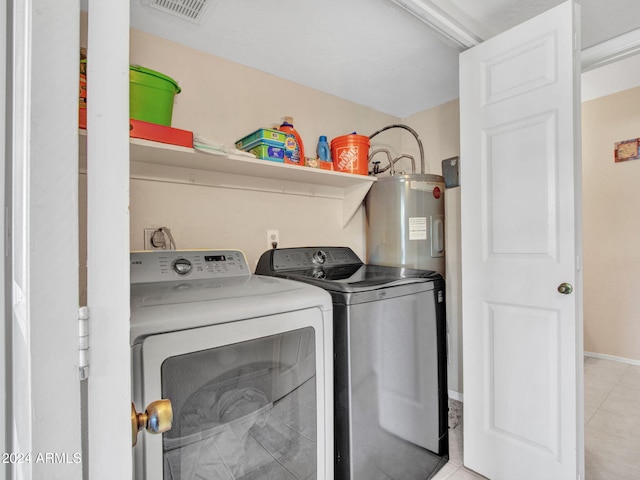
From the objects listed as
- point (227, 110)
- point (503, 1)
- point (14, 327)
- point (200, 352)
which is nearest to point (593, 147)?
point (503, 1)

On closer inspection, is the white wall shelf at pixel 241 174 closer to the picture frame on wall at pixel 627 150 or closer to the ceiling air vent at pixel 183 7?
the ceiling air vent at pixel 183 7

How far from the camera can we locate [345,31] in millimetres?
1700

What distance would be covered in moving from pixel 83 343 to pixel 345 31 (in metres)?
1.86

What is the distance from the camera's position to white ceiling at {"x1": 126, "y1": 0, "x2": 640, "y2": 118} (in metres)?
1.53

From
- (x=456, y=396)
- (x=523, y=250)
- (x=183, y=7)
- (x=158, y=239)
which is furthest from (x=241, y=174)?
(x=456, y=396)

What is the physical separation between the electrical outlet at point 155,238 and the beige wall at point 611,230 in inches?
159

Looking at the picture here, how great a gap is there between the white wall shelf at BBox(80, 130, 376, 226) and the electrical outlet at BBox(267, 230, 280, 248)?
27 centimetres

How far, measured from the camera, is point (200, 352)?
3.00 ft

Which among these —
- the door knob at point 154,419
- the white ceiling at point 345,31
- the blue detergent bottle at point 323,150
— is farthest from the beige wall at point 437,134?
the door knob at point 154,419

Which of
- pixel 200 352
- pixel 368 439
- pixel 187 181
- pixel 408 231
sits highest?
pixel 187 181

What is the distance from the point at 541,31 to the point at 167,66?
186 centimetres

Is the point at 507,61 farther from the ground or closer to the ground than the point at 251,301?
farther from the ground

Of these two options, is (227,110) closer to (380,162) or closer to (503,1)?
(380,162)

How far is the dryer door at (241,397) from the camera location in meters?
0.86
